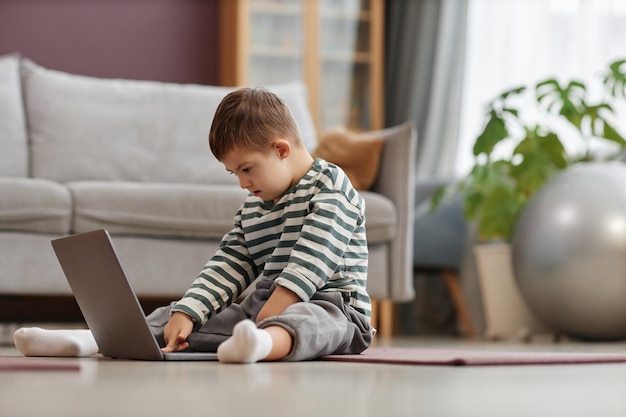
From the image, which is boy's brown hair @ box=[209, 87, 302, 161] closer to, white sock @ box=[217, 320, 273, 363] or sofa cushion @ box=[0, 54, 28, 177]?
white sock @ box=[217, 320, 273, 363]

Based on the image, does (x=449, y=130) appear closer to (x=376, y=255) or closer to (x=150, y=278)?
(x=376, y=255)

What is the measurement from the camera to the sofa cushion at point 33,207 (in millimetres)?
2373

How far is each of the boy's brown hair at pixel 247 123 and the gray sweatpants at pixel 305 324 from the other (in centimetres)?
23

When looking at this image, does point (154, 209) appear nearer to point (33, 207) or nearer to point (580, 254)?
point (33, 207)

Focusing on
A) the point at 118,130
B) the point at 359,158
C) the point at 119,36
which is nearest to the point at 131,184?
the point at 118,130

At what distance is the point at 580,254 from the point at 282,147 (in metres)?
1.44

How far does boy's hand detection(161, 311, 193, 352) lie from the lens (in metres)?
1.45

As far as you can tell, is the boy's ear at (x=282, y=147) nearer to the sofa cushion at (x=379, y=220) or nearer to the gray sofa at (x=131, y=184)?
the gray sofa at (x=131, y=184)

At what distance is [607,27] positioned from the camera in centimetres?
365

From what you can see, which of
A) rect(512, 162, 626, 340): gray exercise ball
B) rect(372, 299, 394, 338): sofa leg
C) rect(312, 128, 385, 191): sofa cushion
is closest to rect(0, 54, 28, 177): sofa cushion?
rect(312, 128, 385, 191): sofa cushion

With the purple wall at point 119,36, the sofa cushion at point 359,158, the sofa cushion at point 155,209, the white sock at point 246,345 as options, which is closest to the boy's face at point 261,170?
the white sock at point 246,345

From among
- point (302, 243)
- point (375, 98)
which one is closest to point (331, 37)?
point (375, 98)

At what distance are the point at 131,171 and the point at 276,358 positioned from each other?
1877 mm

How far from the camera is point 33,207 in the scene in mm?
2389
